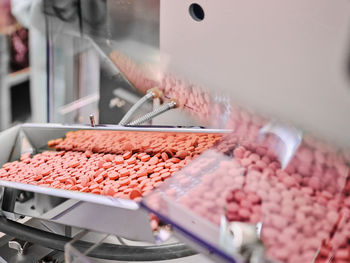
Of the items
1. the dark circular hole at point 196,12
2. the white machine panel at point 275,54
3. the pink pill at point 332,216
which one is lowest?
the pink pill at point 332,216

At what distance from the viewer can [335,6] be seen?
4.00ft

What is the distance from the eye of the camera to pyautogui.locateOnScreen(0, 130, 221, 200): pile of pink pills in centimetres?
127

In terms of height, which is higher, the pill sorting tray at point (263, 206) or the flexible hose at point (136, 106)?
the flexible hose at point (136, 106)

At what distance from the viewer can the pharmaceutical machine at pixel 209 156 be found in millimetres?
909

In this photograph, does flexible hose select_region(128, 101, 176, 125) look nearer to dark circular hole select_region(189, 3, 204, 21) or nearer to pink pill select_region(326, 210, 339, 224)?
dark circular hole select_region(189, 3, 204, 21)

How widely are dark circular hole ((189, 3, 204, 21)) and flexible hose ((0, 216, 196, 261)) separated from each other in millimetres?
1015

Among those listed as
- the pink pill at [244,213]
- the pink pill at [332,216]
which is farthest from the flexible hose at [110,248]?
the pink pill at [332,216]

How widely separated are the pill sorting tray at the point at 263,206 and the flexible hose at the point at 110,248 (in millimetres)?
242

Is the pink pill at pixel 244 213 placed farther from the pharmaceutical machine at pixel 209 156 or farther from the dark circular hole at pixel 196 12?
the dark circular hole at pixel 196 12

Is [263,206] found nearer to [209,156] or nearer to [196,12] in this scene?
[209,156]

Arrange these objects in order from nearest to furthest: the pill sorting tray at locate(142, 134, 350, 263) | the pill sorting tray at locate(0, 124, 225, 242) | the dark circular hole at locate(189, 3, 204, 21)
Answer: the pill sorting tray at locate(142, 134, 350, 263) → the pill sorting tray at locate(0, 124, 225, 242) → the dark circular hole at locate(189, 3, 204, 21)

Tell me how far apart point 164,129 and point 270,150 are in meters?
0.50

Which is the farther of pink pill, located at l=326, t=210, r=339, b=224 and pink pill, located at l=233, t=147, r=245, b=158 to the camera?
pink pill, located at l=233, t=147, r=245, b=158

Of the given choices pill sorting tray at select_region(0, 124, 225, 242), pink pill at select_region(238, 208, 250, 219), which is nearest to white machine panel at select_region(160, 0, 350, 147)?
pill sorting tray at select_region(0, 124, 225, 242)
